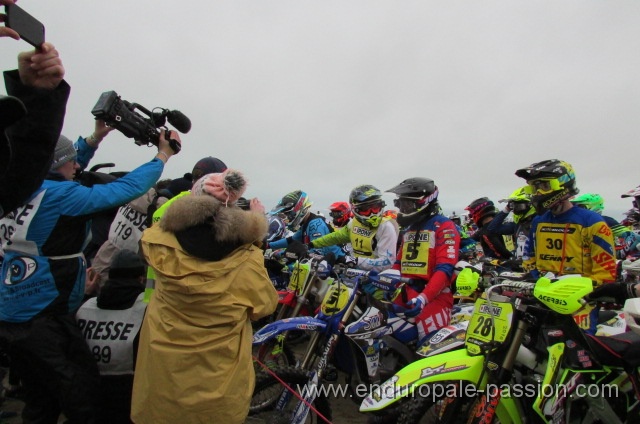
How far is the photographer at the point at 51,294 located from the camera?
7.97ft

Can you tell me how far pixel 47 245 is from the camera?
2568 millimetres

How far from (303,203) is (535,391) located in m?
5.36

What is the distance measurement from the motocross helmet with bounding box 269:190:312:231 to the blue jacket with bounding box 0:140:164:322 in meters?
4.82

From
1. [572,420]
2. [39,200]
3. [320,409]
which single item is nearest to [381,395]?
[320,409]

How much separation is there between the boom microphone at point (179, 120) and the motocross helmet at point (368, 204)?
2574 mm

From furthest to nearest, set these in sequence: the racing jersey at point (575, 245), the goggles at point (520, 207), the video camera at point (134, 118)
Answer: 1. the goggles at point (520, 207)
2. the racing jersey at point (575, 245)
3. the video camera at point (134, 118)

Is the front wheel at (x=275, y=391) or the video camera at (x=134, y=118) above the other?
the video camera at (x=134, y=118)

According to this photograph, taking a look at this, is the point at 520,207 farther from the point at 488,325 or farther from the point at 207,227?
the point at 207,227

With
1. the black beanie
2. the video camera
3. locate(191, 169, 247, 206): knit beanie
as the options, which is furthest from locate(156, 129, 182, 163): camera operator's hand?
the black beanie

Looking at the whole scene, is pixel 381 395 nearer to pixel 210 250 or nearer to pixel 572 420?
pixel 572 420

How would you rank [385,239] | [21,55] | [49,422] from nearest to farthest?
[21,55], [49,422], [385,239]

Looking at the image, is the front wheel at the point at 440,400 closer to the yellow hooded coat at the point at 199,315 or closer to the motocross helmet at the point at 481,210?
the yellow hooded coat at the point at 199,315

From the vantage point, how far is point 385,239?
511 centimetres

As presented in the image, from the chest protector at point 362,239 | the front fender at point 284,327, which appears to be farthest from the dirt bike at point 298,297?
the chest protector at point 362,239
